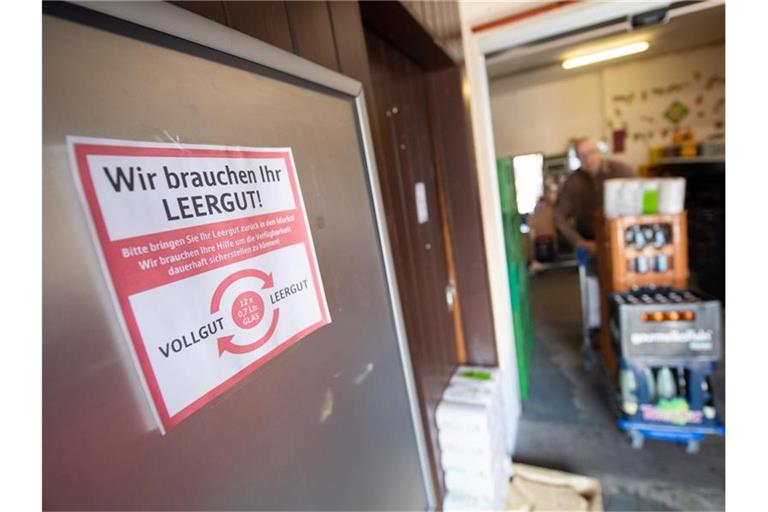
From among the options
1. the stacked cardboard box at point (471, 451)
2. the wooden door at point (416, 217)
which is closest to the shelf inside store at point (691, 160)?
the wooden door at point (416, 217)

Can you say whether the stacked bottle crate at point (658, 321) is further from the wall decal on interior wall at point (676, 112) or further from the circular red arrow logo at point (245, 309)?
the wall decal on interior wall at point (676, 112)

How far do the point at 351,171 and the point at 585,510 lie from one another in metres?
1.81

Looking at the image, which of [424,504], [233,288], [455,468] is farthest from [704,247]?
[233,288]

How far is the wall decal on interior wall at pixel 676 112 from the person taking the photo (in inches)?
199

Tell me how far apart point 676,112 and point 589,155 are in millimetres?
3380

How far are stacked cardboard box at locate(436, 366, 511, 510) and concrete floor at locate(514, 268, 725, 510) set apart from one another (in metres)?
0.59

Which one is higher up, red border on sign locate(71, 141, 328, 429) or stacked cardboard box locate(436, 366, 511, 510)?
red border on sign locate(71, 141, 328, 429)

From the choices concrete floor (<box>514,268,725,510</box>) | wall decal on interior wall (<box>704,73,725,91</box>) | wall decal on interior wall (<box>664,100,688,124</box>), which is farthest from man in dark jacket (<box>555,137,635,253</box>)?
wall decal on interior wall (<box>704,73,725,91</box>)

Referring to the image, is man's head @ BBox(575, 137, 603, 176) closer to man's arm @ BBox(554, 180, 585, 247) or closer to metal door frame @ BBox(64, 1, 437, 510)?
man's arm @ BBox(554, 180, 585, 247)

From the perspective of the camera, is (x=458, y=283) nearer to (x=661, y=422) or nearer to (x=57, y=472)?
(x=661, y=422)

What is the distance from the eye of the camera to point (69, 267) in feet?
1.29

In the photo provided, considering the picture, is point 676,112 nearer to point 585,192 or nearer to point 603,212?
point 585,192

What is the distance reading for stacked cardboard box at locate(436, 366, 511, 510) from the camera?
5.12 feet

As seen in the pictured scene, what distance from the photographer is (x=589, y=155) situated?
3.00m
